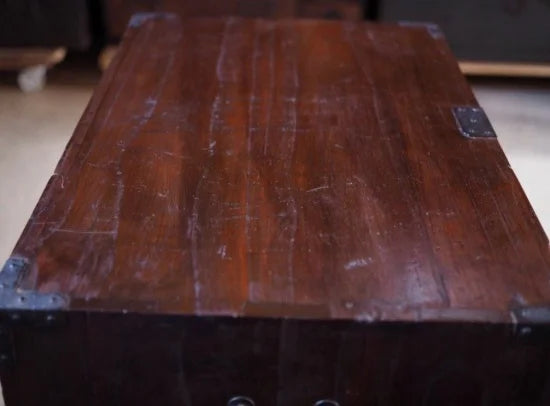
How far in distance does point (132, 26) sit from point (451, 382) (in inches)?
39.3

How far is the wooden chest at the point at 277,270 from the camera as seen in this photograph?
81 cm

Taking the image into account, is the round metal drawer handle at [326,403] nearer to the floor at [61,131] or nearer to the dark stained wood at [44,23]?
the floor at [61,131]

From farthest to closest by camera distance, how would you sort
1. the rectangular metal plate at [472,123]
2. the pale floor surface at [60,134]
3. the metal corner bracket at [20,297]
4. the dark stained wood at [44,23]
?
the dark stained wood at [44,23] → the pale floor surface at [60,134] → the rectangular metal plate at [472,123] → the metal corner bracket at [20,297]

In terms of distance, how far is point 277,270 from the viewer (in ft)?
2.83

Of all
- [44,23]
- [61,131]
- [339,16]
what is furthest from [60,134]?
[339,16]

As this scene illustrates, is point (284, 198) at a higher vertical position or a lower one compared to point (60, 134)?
higher

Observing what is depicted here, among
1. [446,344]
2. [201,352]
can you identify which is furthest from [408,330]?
[201,352]

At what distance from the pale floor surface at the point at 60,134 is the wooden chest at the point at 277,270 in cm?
56

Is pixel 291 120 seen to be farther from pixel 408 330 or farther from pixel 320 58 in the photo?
pixel 408 330

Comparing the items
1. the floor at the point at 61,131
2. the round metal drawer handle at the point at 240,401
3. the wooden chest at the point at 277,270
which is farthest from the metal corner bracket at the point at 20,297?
the floor at the point at 61,131

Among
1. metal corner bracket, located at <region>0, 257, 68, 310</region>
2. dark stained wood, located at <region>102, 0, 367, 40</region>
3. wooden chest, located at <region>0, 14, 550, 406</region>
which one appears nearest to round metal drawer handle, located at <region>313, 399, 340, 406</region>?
wooden chest, located at <region>0, 14, 550, 406</region>

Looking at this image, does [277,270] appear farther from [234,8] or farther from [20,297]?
[234,8]

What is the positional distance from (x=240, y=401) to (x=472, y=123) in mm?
595

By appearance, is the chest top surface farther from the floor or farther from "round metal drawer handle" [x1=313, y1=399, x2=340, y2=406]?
the floor
